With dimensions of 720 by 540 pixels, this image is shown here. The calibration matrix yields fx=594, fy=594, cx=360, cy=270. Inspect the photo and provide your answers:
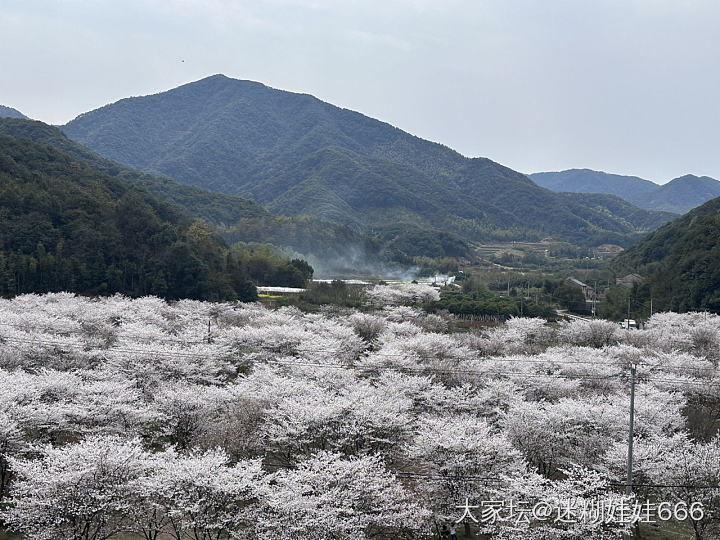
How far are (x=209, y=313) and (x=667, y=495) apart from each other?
3815 cm

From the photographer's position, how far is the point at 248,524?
14.4m

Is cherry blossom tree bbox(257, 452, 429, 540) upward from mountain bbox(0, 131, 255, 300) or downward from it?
downward

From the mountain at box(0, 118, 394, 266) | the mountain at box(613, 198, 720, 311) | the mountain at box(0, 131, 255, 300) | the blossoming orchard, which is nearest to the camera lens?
the blossoming orchard

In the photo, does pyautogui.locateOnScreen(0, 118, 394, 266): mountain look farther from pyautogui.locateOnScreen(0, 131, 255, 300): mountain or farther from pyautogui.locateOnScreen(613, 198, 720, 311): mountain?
pyautogui.locateOnScreen(613, 198, 720, 311): mountain

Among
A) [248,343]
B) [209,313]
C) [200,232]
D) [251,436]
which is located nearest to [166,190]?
[200,232]

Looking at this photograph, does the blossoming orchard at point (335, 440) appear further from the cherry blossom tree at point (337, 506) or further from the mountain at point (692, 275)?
the mountain at point (692, 275)

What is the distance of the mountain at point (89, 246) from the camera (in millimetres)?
50812

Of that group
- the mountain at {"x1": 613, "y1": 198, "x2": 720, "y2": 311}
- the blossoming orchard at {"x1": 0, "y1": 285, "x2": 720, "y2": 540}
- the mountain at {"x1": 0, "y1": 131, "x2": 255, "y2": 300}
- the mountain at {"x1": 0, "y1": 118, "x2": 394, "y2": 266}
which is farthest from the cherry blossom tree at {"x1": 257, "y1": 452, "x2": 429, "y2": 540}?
the mountain at {"x1": 0, "y1": 118, "x2": 394, "y2": 266}

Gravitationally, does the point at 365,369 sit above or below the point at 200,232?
below

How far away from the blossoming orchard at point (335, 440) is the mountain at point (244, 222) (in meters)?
69.5

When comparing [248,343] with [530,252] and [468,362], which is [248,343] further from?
[530,252]

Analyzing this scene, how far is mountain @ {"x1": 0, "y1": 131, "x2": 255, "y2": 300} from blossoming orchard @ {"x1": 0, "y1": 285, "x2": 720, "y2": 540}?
61.6 ft

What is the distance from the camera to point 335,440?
18.2 metres

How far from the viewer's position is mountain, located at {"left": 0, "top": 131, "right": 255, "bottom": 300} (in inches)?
2000
